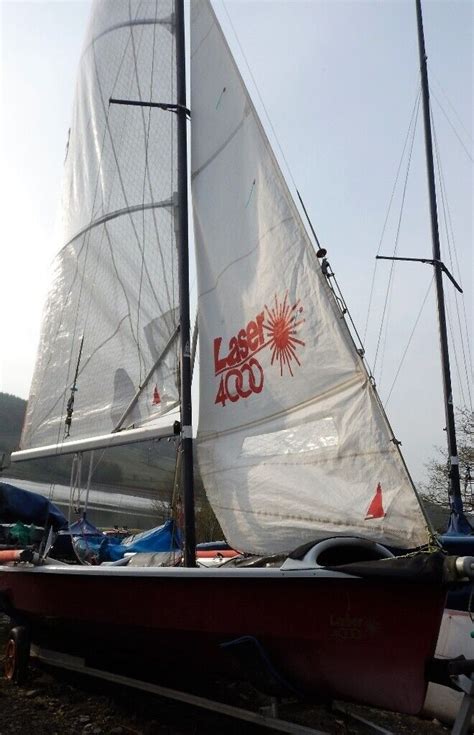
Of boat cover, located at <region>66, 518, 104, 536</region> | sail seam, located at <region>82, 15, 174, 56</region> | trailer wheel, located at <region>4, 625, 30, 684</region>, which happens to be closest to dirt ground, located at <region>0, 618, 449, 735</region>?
trailer wheel, located at <region>4, 625, 30, 684</region>

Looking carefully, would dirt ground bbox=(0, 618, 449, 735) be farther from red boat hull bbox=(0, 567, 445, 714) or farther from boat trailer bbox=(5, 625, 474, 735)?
red boat hull bbox=(0, 567, 445, 714)

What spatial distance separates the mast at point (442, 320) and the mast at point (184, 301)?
19.9ft

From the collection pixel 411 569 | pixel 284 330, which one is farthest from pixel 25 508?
pixel 411 569

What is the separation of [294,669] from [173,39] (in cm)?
766

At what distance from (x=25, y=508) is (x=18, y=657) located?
7.81 feet

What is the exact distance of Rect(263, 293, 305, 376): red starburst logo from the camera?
5.34 m

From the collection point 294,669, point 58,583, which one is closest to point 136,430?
point 58,583

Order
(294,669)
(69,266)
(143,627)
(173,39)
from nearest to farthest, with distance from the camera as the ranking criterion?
(294,669)
(143,627)
(173,39)
(69,266)

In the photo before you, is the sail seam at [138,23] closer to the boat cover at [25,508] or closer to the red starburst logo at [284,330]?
the red starburst logo at [284,330]

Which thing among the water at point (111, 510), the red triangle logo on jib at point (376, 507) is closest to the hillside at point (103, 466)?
the water at point (111, 510)

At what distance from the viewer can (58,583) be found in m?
5.84

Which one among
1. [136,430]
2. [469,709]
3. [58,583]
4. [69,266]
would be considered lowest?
[469,709]

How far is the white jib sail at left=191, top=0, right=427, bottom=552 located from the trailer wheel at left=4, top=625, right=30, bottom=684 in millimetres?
2563

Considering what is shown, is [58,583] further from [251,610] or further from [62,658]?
[251,610]
